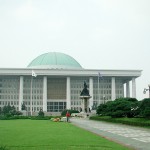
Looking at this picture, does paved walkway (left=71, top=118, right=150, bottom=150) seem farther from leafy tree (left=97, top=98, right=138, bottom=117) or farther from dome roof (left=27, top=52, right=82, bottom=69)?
dome roof (left=27, top=52, right=82, bottom=69)

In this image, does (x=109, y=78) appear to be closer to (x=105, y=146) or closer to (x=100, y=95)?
(x=100, y=95)

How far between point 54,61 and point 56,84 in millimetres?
8630

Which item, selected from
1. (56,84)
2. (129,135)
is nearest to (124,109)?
(129,135)

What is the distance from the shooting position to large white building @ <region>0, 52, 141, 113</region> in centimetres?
10838

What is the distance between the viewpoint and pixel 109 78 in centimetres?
A: 11494

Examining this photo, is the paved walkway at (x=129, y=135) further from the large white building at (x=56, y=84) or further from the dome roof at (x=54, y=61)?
the dome roof at (x=54, y=61)

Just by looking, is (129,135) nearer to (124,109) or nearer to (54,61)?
(124,109)

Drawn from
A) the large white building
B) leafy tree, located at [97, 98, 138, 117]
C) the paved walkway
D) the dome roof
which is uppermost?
the dome roof

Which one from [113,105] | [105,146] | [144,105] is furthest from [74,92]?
[105,146]

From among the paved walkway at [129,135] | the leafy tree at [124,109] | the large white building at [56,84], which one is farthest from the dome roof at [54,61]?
the paved walkway at [129,135]

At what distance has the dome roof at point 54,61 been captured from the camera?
115438 millimetres

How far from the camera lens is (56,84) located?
114625 mm

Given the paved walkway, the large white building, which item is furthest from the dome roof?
the paved walkway

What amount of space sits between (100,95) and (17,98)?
29923mm
